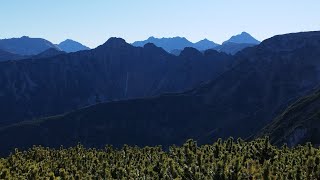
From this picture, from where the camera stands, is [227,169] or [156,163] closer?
[227,169]

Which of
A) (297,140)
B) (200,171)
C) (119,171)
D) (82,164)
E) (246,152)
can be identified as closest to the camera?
(200,171)

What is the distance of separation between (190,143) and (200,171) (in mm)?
10621

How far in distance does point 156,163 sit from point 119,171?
3.77 m

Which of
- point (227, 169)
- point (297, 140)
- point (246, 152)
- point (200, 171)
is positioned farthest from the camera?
point (297, 140)

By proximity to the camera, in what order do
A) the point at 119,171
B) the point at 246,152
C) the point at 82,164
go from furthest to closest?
the point at 82,164 < the point at 246,152 < the point at 119,171

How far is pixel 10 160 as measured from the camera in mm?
48688

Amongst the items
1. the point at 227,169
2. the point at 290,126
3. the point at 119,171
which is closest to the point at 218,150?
the point at 119,171

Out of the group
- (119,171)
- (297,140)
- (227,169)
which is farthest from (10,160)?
(297,140)

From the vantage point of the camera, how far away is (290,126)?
19150 cm

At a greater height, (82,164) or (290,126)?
(82,164)

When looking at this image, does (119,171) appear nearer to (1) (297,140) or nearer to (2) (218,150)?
(2) (218,150)

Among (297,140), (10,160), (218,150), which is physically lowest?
(297,140)

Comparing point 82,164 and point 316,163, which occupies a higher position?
point 316,163

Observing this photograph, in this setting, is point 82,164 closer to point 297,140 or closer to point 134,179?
point 134,179
